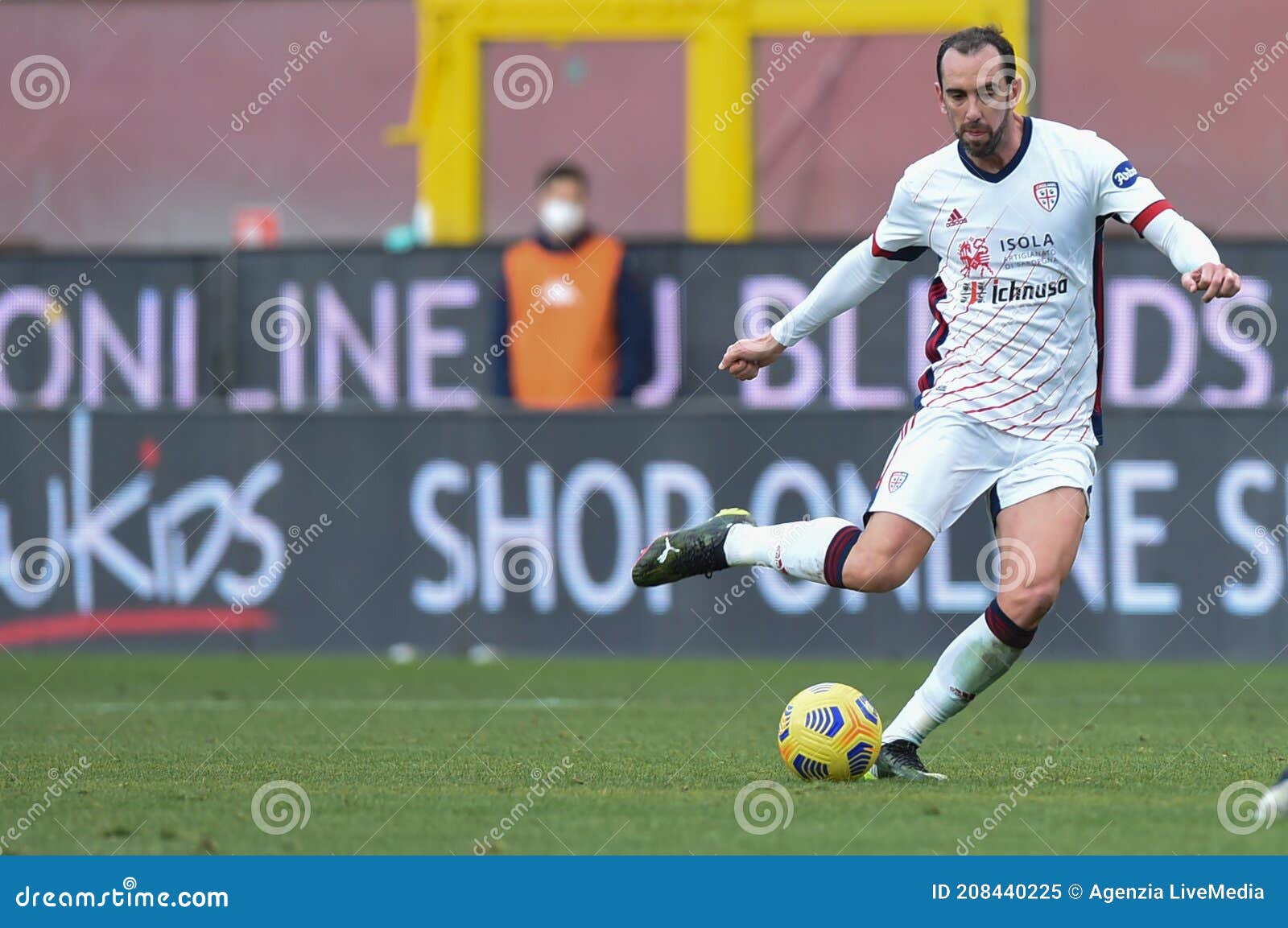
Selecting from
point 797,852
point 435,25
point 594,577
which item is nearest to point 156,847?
point 797,852

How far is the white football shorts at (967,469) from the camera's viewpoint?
683 cm

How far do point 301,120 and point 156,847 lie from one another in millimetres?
16127

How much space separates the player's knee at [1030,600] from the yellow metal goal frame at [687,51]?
981 cm

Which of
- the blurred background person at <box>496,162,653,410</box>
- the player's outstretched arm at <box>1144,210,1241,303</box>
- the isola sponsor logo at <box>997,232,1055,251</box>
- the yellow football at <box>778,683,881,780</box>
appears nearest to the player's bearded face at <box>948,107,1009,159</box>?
the isola sponsor logo at <box>997,232,1055,251</box>

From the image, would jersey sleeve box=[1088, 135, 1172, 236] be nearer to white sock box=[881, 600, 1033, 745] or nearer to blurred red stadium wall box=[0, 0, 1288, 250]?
white sock box=[881, 600, 1033, 745]

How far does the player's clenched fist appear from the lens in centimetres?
723

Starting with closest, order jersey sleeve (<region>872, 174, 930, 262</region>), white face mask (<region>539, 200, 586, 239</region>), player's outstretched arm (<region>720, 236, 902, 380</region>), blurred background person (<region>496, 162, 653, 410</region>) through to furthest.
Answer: jersey sleeve (<region>872, 174, 930, 262</region>) → player's outstretched arm (<region>720, 236, 902, 380</region>) → blurred background person (<region>496, 162, 653, 410</region>) → white face mask (<region>539, 200, 586, 239</region>)

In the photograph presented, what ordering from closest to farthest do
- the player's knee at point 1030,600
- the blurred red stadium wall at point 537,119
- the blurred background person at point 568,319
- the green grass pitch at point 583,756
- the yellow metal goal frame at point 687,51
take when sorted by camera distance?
the green grass pitch at point 583,756 → the player's knee at point 1030,600 → the blurred background person at point 568,319 → the yellow metal goal frame at point 687,51 → the blurred red stadium wall at point 537,119

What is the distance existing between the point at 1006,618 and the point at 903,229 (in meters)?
1.28

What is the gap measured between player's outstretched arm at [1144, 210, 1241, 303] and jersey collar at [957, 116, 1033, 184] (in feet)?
1.47

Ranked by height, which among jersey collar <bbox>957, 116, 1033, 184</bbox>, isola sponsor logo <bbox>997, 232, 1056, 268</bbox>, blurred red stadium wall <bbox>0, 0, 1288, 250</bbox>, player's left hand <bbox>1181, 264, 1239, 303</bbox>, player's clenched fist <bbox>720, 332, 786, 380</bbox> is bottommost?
player's clenched fist <bbox>720, 332, 786, 380</bbox>

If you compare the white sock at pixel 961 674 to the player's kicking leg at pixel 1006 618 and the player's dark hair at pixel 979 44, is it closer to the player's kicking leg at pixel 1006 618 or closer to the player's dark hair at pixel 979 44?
the player's kicking leg at pixel 1006 618

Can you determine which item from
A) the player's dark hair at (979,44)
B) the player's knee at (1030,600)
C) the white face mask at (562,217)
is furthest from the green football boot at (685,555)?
the white face mask at (562,217)

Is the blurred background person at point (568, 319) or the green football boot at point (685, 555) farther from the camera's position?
the blurred background person at point (568, 319)
